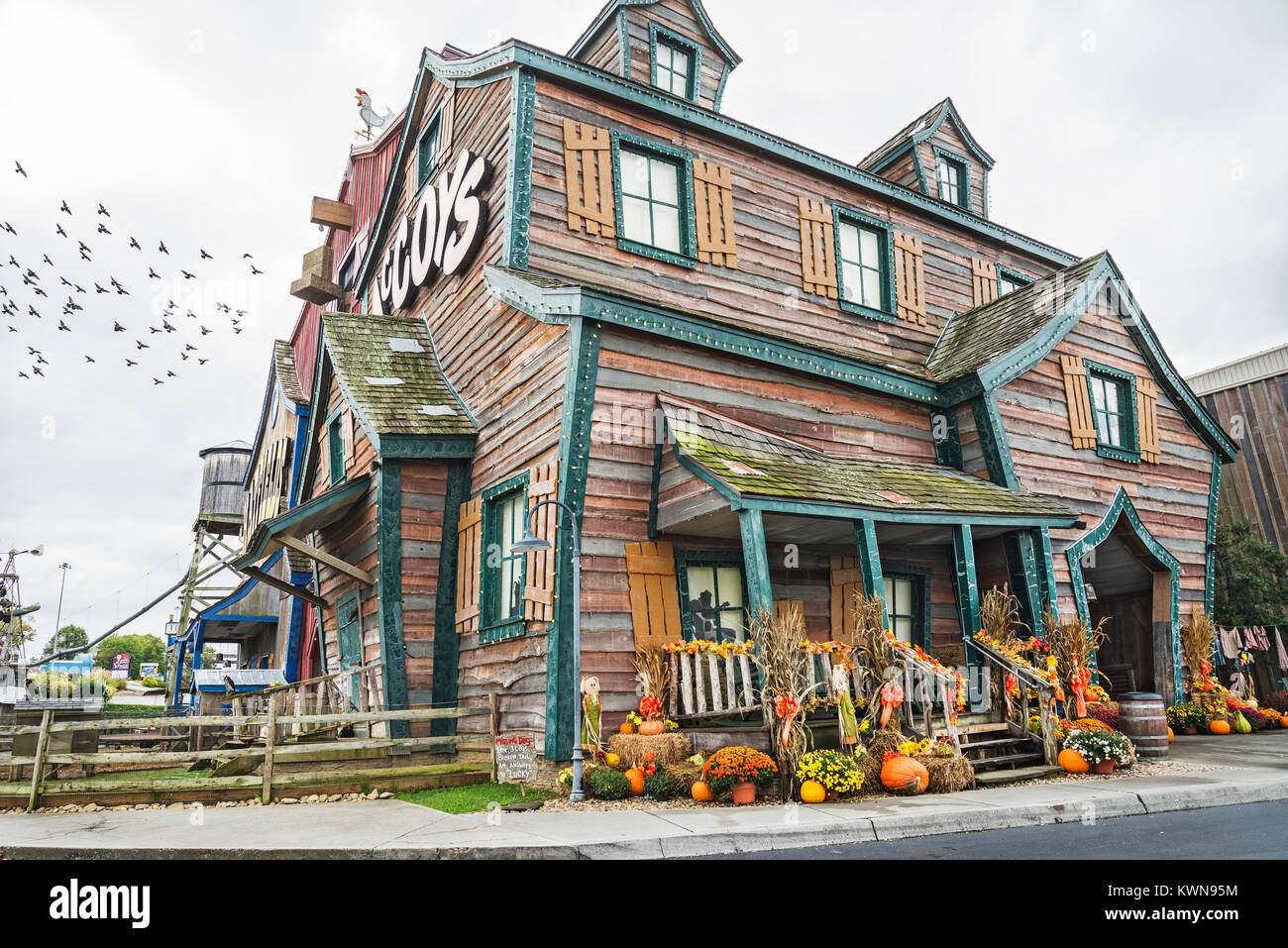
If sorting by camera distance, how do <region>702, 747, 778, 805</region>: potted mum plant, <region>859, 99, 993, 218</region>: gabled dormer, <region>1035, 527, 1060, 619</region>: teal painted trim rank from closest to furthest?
<region>702, 747, 778, 805</region>: potted mum plant, <region>1035, 527, 1060, 619</region>: teal painted trim, <region>859, 99, 993, 218</region>: gabled dormer

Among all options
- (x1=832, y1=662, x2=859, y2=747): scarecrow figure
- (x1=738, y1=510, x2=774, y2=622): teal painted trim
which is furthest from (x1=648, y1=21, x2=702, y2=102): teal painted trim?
(x1=832, y1=662, x2=859, y2=747): scarecrow figure

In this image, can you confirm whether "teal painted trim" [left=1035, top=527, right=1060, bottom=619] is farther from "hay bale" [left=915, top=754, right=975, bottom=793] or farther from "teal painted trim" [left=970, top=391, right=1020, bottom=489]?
"hay bale" [left=915, top=754, right=975, bottom=793]

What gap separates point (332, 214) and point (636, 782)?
65.9 feet

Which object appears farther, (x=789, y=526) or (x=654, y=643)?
(x=789, y=526)

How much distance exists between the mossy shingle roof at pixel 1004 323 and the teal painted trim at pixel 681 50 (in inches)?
254

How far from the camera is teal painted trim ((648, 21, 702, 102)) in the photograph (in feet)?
49.0

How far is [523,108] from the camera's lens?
39.9 feet

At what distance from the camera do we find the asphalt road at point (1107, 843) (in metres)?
5.89

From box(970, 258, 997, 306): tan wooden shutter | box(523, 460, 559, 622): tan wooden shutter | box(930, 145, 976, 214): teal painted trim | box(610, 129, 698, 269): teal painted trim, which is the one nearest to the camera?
box(523, 460, 559, 622): tan wooden shutter

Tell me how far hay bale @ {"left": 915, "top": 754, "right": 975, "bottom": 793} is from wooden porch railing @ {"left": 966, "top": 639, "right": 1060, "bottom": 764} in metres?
1.92

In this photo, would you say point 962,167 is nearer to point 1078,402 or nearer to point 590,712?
point 1078,402
